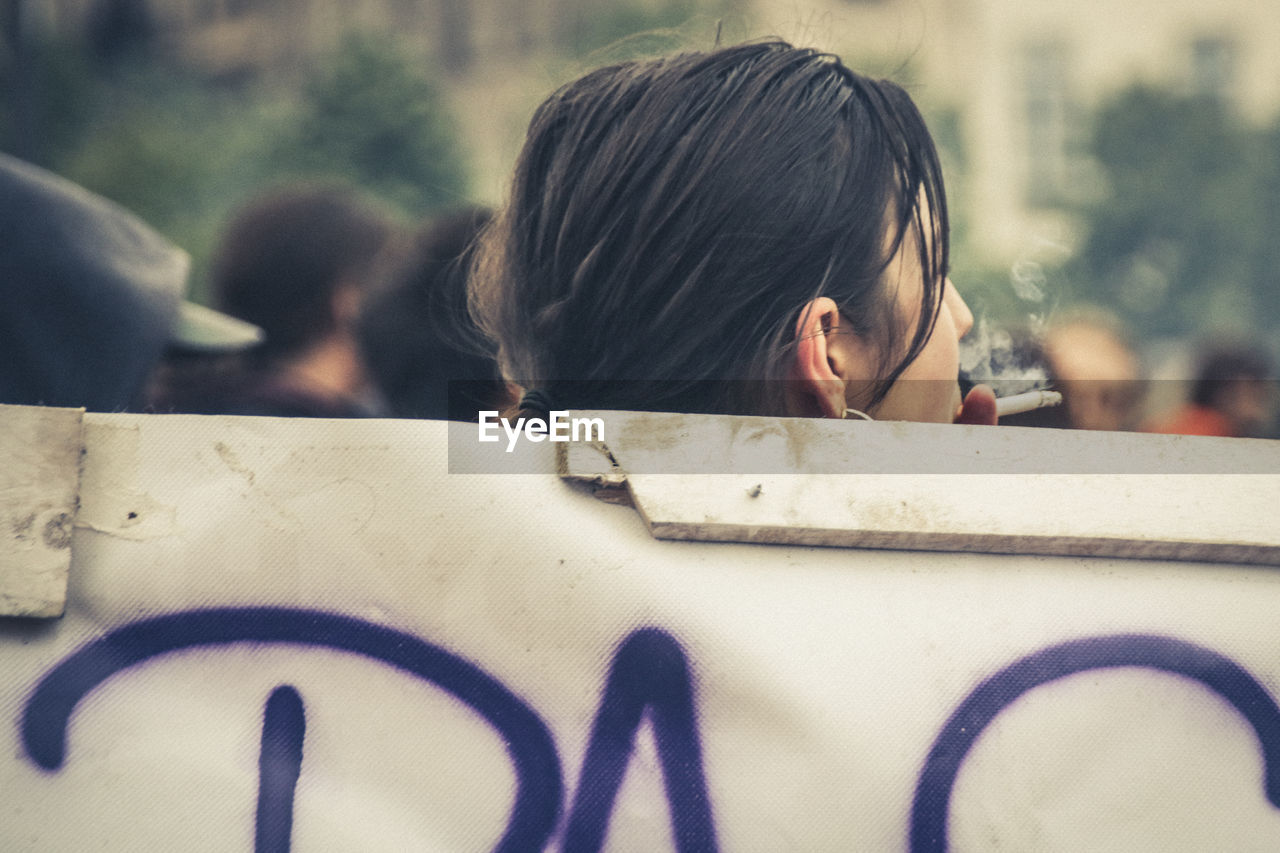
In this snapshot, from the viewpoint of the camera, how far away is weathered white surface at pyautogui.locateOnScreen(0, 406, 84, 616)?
2.60 feet

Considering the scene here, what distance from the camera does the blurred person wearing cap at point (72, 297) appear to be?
162 cm

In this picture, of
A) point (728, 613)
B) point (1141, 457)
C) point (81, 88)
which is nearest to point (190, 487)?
point (728, 613)

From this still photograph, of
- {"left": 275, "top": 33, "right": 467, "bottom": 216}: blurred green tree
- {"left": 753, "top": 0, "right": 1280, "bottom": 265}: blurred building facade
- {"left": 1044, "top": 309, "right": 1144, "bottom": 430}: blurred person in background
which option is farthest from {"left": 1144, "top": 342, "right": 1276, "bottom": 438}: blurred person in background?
{"left": 753, "top": 0, "right": 1280, "bottom": 265}: blurred building facade

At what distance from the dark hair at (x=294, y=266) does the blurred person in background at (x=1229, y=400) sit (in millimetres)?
2474

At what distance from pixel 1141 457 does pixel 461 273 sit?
155cm

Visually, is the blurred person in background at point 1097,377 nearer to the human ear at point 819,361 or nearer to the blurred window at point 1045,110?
the human ear at point 819,361

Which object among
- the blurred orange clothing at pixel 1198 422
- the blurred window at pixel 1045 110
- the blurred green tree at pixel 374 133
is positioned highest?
the blurred window at pixel 1045 110

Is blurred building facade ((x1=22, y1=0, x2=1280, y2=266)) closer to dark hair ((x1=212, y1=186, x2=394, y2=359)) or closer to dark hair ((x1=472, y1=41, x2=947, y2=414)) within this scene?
dark hair ((x1=212, y1=186, x2=394, y2=359))

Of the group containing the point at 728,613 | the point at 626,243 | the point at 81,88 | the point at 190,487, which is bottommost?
the point at 728,613

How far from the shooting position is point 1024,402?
1.17 meters

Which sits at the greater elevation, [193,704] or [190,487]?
[190,487]

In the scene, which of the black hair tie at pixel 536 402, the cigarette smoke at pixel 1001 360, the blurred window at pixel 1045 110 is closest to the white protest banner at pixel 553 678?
the black hair tie at pixel 536 402

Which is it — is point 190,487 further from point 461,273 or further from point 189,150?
point 189,150

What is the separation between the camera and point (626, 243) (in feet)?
3.34
